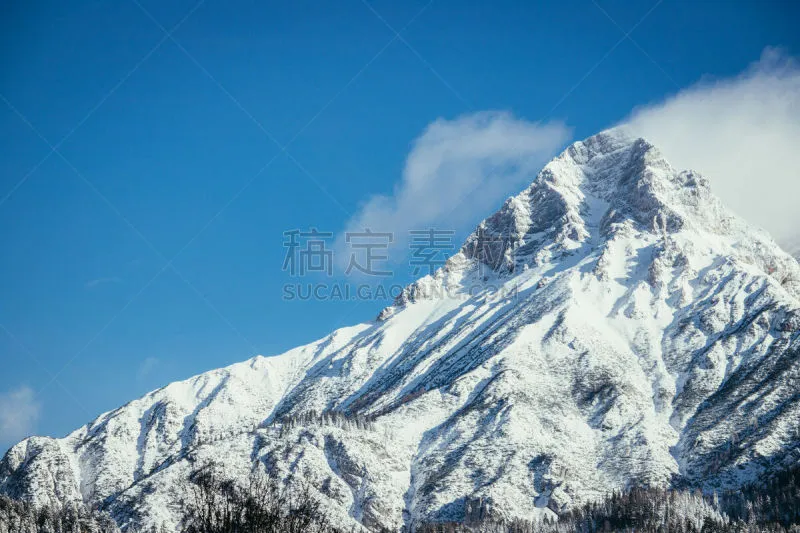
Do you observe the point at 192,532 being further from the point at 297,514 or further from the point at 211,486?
the point at 297,514

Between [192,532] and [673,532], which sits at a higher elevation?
[673,532]

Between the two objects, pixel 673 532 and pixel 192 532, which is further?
pixel 673 532

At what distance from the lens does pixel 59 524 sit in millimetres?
187500

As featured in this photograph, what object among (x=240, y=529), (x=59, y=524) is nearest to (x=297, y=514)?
(x=240, y=529)

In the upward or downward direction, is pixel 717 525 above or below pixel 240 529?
above

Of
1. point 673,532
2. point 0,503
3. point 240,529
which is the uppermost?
point 0,503

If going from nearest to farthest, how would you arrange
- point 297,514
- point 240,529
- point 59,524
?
point 240,529, point 297,514, point 59,524

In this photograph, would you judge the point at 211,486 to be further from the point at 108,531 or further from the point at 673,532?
the point at 673,532

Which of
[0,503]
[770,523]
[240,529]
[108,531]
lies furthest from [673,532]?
[0,503]

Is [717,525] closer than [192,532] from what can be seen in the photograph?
No

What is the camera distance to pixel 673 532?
648 feet

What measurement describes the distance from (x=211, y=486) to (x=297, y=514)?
9949 mm

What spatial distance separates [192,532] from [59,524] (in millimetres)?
119591

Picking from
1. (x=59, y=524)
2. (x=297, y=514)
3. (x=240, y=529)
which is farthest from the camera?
(x=59, y=524)
